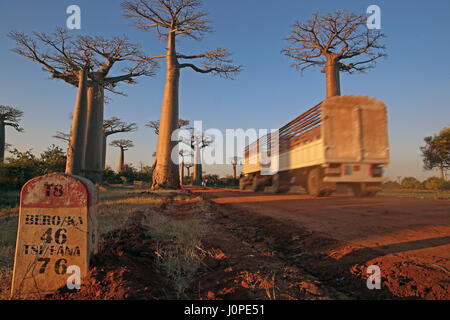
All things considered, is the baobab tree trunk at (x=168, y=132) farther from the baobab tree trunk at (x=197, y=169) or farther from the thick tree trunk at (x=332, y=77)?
the baobab tree trunk at (x=197, y=169)

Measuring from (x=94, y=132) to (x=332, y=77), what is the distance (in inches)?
665

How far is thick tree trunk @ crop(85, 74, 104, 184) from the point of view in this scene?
17.3m

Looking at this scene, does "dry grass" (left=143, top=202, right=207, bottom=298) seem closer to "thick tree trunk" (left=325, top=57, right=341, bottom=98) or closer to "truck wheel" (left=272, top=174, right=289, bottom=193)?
"truck wheel" (left=272, top=174, right=289, bottom=193)

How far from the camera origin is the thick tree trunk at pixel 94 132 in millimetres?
17297

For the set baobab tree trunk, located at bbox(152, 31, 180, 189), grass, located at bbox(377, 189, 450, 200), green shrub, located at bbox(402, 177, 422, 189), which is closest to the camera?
grass, located at bbox(377, 189, 450, 200)

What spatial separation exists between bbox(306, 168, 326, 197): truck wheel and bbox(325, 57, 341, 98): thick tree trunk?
8774mm

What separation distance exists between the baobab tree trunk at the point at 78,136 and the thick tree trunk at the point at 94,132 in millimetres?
3609

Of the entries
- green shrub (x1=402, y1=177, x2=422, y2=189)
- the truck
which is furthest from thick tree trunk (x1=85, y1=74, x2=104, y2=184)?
green shrub (x1=402, y1=177, x2=422, y2=189)

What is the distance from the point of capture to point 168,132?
625 inches

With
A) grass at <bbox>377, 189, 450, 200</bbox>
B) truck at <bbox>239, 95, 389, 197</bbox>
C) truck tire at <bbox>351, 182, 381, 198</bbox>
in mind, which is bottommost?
grass at <bbox>377, 189, 450, 200</bbox>

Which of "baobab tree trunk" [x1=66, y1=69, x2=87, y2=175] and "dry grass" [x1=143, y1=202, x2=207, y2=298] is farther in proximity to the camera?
"baobab tree trunk" [x1=66, y1=69, x2=87, y2=175]

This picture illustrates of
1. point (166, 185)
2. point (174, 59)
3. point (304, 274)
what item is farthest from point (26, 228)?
point (174, 59)

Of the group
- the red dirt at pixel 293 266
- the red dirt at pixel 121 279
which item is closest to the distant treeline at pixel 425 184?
the red dirt at pixel 293 266
